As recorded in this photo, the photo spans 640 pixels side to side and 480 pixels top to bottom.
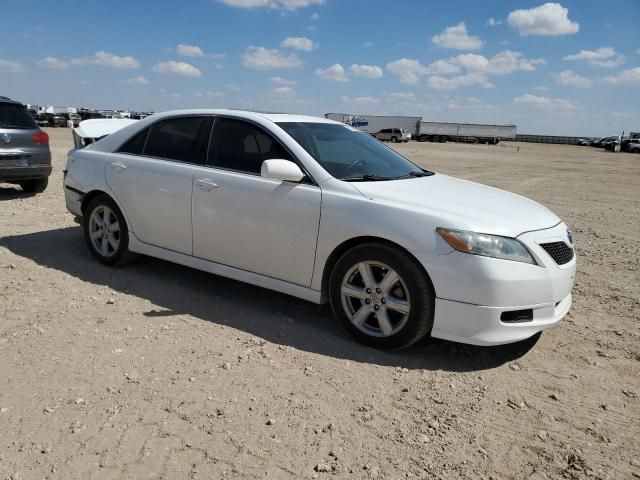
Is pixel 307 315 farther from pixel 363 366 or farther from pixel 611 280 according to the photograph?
pixel 611 280

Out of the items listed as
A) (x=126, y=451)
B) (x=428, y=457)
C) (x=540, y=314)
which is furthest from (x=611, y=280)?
(x=126, y=451)

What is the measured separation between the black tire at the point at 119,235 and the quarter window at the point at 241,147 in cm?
128

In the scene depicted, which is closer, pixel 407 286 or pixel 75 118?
pixel 407 286

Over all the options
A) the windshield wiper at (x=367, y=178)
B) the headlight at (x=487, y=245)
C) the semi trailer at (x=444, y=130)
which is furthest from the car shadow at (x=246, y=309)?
the semi trailer at (x=444, y=130)

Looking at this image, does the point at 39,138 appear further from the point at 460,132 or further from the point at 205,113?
the point at 460,132

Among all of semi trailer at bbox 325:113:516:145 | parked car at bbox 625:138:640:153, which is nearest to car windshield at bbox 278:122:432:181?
parked car at bbox 625:138:640:153

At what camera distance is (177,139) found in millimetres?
4844

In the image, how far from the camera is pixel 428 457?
258 cm

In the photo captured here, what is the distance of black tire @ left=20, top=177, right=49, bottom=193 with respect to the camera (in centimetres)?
962

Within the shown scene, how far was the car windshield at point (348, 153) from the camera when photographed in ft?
13.5

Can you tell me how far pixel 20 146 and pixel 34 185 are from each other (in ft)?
3.65

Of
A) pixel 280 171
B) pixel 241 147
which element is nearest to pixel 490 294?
pixel 280 171

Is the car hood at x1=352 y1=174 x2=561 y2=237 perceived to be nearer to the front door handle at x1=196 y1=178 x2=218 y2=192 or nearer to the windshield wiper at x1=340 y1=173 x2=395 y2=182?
the windshield wiper at x1=340 y1=173 x2=395 y2=182

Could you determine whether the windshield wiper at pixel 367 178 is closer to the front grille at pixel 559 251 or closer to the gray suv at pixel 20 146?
the front grille at pixel 559 251
